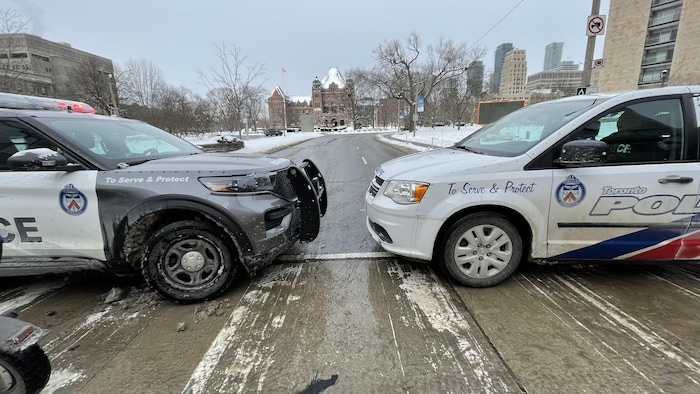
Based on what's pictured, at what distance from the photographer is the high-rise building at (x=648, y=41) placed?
48.5 meters

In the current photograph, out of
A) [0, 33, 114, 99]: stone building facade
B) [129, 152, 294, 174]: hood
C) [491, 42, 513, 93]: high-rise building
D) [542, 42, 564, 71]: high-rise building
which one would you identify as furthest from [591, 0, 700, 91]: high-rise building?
[0, 33, 114, 99]: stone building facade

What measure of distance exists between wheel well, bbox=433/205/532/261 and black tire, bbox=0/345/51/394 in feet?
9.68

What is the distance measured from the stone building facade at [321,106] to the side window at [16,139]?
323 feet

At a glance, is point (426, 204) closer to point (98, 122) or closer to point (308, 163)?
point (308, 163)

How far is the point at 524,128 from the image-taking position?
141 inches

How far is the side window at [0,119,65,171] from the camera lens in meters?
2.84

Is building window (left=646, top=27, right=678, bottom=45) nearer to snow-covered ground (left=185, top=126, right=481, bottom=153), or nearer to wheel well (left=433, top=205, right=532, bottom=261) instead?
snow-covered ground (left=185, top=126, right=481, bottom=153)

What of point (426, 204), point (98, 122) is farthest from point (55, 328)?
point (426, 204)

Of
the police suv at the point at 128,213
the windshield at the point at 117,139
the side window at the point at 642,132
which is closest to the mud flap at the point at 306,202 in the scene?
the police suv at the point at 128,213

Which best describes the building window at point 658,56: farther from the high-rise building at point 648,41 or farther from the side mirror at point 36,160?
the side mirror at point 36,160

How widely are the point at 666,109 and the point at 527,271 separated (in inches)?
76.7

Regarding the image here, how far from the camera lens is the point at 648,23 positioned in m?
55.5

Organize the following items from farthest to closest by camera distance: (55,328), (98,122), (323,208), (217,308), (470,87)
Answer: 1. (470,87)
2. (323,208)
3. (98,122)
4. (217,308)
5. (55,328)

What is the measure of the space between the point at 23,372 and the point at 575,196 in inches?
160
